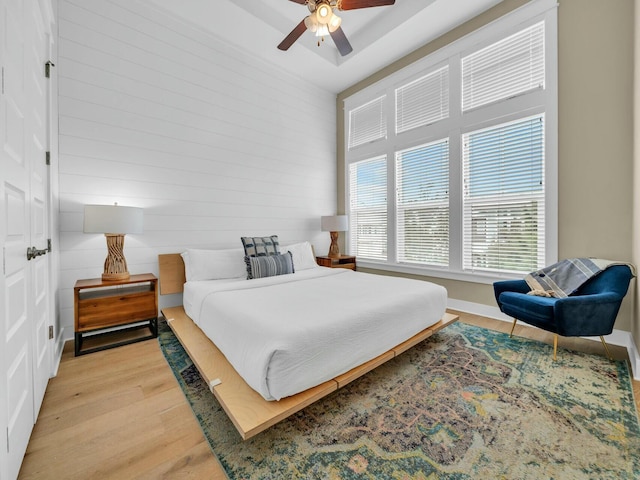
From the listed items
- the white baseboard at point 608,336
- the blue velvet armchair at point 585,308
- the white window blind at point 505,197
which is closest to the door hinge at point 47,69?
the white window blind at point 505,197

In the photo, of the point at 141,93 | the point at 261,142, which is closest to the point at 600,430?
the point at 261,142

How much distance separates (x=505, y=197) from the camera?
124 inches

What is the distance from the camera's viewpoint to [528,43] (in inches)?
118

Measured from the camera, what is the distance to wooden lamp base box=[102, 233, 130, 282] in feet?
8.75

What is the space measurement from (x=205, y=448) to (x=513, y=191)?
3652 millimetres

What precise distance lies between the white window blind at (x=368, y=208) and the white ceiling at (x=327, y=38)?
1.53 metres

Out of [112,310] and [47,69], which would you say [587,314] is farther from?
[47,69]

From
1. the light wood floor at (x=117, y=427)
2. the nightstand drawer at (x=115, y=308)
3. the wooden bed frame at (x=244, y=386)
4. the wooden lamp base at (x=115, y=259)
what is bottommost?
the light wood floor at (x=117, y=427)

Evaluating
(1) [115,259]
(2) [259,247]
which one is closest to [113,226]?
(1) [115,259]

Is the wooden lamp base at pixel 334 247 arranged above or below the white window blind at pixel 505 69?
below

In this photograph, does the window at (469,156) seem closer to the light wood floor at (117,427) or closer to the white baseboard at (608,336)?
the white baseboard at (608,336)

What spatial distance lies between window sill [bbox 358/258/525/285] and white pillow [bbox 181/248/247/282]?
224cm

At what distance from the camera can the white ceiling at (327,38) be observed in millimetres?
3178

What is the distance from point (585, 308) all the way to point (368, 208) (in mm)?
3064
